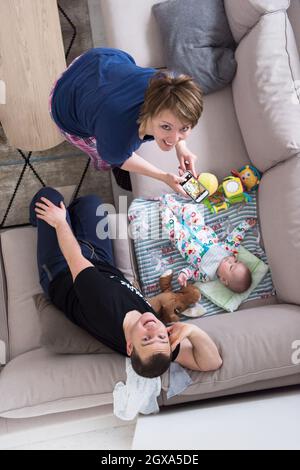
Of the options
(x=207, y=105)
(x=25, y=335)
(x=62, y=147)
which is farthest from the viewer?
(x=62, y=147)

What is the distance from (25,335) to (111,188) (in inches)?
32.5

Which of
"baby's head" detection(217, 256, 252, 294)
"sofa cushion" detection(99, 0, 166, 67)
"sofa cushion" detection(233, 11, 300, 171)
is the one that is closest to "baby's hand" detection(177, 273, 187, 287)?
"baby's head" detection(217, 256, 252, 294)

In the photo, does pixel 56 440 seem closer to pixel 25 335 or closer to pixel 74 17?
pixel 25 335

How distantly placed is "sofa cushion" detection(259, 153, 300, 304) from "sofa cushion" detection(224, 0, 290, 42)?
0.57 meters

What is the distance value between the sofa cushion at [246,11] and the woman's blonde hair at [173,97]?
0.74 m

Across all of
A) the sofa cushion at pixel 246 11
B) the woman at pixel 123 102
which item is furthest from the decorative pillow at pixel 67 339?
the sofa cushion at pixel 246 11

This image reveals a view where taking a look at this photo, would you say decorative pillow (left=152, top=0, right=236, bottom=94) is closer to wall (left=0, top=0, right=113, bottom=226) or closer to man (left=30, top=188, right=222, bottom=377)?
wall (left=0, top=0, right=113, bottom=226)

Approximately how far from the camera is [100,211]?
6.68 ft

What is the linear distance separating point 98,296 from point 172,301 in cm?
37

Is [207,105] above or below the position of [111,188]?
above

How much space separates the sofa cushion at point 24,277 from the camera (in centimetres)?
193

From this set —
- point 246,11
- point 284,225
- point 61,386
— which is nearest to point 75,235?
point 61,386

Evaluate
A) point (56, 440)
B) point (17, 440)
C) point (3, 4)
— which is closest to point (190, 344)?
point (56, 440)
